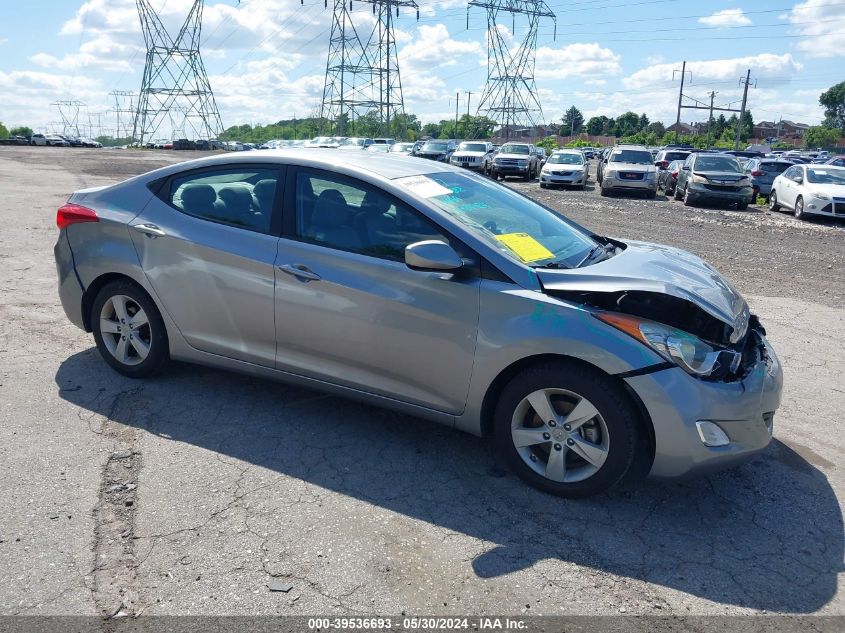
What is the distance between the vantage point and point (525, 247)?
3945mm

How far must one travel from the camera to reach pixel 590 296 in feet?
11.6

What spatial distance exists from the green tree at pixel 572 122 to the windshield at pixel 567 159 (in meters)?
101

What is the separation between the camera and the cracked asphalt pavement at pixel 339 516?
2.85m

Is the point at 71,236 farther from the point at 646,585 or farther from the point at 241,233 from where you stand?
the point at 646,585

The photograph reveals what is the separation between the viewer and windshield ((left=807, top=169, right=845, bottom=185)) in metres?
18.0

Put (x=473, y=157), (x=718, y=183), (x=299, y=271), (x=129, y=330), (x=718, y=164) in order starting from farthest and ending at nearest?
(x=473, y=157) < (x=718, y=164) < (x=718, y=183) < (x=129, y=330) < (x=299, y=271)

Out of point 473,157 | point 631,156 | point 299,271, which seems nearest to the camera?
point 299,271

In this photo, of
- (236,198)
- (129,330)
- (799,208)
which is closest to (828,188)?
(799,208)

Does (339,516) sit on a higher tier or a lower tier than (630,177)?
lower

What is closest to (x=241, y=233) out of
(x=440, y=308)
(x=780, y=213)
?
(x=440, y=308)

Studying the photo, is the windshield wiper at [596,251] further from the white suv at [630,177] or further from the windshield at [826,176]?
the white suv at [630,177]

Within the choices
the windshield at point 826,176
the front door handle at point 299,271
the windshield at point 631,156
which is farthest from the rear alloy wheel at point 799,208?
the front door handle at point 299,271

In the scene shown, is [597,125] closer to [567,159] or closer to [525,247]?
[567,159]

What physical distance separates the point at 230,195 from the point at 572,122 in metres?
126
